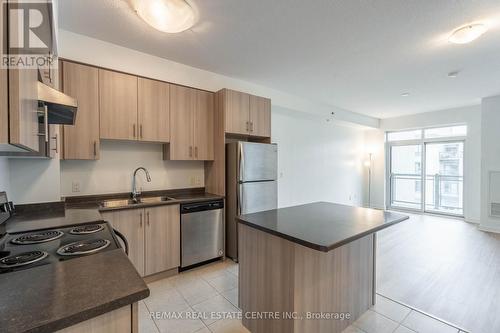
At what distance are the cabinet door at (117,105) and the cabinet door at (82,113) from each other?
0.06 meters

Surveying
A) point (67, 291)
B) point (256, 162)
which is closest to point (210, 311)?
point (67, 291)

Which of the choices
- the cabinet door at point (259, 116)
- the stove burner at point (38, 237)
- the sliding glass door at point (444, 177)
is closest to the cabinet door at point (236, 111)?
the cabinet door at point (259, 116)

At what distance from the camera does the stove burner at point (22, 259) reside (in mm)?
981

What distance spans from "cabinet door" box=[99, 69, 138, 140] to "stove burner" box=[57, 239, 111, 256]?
1554mm

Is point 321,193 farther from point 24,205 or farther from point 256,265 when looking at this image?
point 24,205

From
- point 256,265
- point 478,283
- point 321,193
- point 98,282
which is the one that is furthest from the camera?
point 321,193

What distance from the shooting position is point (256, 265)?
1.77 metres

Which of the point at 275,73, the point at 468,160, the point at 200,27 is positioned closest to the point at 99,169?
the point at 200,27

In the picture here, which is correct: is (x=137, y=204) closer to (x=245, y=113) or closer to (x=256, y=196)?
(x=256, y=196)

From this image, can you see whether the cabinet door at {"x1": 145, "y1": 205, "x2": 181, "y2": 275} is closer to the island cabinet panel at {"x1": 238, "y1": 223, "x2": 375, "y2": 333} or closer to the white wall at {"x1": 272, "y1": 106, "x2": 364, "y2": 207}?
the island cabinet panel at {"x1": 238, "y1": 223, "x2": 375, "y2": 333}

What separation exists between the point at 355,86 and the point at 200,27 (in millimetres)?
2920

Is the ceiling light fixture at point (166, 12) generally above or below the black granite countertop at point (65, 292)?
above

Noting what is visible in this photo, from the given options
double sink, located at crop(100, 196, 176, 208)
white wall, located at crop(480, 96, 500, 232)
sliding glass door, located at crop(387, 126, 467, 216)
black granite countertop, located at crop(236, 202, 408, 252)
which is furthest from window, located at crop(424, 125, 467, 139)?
double sink, located at crop(100, 196, 176, 208)

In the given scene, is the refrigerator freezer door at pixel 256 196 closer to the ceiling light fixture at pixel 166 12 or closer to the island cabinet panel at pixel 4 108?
the ceiling light fixture at pixel 166 12
